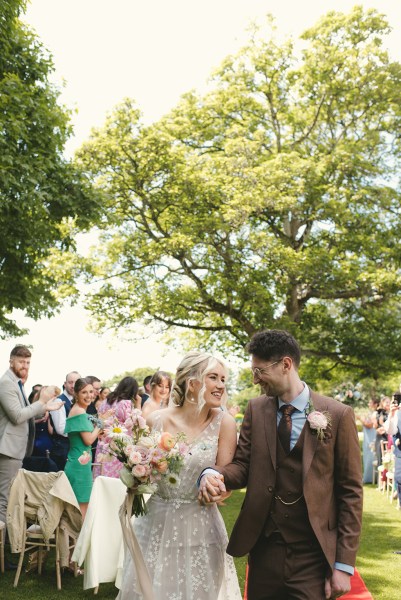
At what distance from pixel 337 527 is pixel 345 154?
20.6 meters

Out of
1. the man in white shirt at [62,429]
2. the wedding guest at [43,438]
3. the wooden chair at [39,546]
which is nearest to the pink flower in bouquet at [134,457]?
the wooden chair at [39,546]

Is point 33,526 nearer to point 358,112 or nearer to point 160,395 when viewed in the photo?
point 160,395

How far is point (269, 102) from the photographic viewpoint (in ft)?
82.4

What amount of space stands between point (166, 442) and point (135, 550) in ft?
2.48

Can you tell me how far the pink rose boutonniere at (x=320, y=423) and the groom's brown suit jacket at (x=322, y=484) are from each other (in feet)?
0.09

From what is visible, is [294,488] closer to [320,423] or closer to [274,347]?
[320,423]

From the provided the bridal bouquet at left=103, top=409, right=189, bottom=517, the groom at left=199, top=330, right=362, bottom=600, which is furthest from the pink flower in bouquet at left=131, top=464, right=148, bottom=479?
the groom at left=199, top=330, right=362, bottom=600

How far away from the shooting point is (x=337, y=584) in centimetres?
334

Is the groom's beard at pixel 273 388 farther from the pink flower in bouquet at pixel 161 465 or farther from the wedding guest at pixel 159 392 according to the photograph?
the wedding guest at pixel 159 392

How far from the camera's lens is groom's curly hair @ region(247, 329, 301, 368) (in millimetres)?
3600

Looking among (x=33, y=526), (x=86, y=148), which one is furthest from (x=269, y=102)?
(x=33, y=526)

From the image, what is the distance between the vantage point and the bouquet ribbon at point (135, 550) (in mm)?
4156

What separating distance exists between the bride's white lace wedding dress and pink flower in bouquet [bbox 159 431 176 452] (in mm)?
257

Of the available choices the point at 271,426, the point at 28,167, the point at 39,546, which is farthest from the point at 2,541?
the point at 28,167
